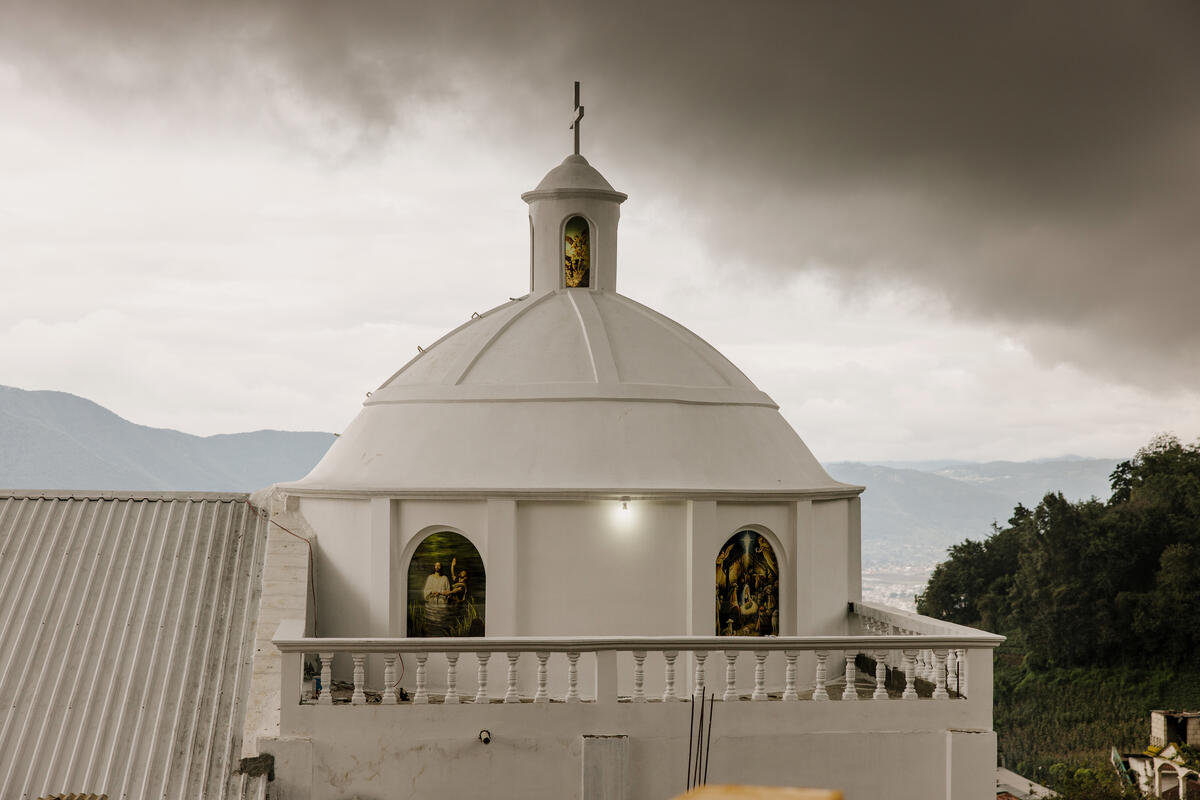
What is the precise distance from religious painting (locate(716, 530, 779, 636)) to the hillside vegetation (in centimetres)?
3181

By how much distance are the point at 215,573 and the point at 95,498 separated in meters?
2.88

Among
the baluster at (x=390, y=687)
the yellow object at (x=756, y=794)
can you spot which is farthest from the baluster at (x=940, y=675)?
the yellow object at (x=756, y=794)

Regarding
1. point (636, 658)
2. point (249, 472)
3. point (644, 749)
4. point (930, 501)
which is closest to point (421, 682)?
point (636, 658)

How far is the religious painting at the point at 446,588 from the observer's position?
16578 millimetres

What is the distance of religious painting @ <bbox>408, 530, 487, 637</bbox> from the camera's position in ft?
54.4

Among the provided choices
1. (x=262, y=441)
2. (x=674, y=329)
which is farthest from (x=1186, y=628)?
(x=262, y=441)

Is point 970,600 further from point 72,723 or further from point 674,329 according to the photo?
point 72,723

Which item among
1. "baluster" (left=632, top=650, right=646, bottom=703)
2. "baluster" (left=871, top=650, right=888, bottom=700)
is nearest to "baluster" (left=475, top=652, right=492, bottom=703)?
"baluster" (left=632, top=650, right=646, bottom=703)

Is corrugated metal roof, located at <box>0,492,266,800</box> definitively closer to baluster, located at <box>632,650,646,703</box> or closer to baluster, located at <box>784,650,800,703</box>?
baluster, located at <box>632,650,646,703</box>

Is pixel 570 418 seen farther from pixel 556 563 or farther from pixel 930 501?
pixel 930 501

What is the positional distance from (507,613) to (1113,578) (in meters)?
44.9

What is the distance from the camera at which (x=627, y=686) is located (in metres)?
16.2

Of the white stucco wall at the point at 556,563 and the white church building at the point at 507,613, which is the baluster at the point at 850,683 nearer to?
the white church building at the point at 507,613

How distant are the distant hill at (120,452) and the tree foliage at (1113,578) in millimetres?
86225
